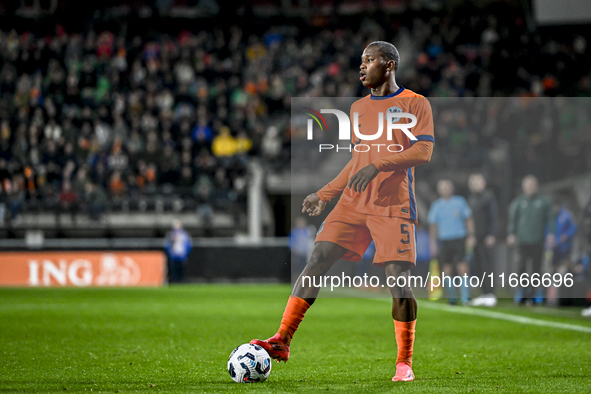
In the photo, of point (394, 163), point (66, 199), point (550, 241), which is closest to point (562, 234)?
point (550, 241)

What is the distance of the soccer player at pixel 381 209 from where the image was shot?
468cm

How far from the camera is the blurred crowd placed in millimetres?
20312

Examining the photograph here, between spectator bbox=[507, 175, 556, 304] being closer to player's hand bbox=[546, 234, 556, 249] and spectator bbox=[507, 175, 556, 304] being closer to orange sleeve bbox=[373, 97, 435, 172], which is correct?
player's hand bbox=[546, 234, 556, 249]

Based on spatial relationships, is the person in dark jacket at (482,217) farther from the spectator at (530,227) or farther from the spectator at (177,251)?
the spectator at (177,251)

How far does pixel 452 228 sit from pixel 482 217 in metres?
0.53

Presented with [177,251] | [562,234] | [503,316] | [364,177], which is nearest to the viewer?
[364,177]

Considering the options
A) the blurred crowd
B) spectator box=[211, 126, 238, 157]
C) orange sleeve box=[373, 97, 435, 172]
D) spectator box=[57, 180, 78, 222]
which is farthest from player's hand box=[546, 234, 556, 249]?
spectator box=[57, 180, 78, 222]

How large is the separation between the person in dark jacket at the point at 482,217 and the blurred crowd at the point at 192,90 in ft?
31.8

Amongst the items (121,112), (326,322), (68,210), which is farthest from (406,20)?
(326,322)

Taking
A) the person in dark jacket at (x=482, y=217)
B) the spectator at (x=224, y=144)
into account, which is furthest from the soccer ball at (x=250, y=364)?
the spectator at (x=224, y=144)

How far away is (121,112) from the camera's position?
74.3ft

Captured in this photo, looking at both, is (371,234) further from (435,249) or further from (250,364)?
(435,249)

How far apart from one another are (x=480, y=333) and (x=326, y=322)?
2.07 metres

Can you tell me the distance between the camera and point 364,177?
15.4 ft
